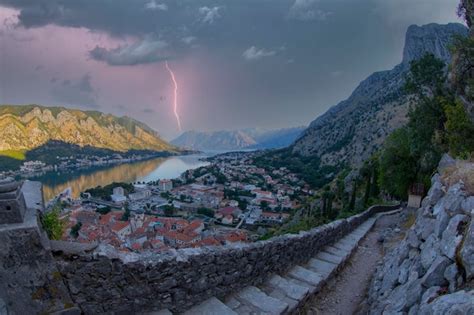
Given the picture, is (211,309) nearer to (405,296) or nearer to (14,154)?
(405,296)

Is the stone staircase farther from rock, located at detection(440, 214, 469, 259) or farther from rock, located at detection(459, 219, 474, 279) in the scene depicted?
rock, located at detection(459, 219, 474, 279)

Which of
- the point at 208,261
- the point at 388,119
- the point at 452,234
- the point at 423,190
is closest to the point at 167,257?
the point at 208,261

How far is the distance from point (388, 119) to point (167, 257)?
82828 millimetres

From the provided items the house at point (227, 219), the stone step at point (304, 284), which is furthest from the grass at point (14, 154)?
the stone step at point (304, 284)

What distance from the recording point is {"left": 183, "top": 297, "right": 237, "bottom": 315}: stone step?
3.74m

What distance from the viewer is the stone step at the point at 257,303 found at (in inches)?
160

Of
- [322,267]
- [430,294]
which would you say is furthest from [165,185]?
[430,294]

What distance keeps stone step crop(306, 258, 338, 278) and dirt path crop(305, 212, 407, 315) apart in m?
0.19

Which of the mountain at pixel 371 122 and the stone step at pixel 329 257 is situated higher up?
the mountain at pixel 371 122

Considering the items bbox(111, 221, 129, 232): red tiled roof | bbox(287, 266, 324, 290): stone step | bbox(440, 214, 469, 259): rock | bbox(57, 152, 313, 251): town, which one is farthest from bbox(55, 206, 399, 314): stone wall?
bbox(111, 221, 129, 232): red tiled roof

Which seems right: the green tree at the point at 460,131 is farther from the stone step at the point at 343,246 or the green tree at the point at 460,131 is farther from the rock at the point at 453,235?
the rock at the point at 453,235

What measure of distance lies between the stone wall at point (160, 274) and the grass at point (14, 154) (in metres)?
131

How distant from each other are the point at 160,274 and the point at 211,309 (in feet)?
2.99

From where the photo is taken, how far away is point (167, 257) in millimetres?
3504
